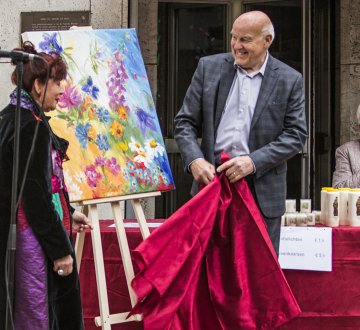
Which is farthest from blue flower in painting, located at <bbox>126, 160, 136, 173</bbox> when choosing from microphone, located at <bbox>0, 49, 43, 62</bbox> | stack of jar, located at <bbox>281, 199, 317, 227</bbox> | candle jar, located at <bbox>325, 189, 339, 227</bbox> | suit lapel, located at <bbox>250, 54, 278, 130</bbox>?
microphone, located at <bbox>0, 49, 43, 62</bbox>

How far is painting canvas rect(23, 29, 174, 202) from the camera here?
11.9 ft

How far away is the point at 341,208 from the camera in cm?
430

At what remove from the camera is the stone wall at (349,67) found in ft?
21.6

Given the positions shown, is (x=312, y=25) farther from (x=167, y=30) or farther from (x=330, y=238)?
(x=330, y=238)

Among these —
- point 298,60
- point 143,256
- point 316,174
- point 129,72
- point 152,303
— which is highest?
point 298,60

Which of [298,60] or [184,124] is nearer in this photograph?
[184,124]

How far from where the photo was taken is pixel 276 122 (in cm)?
343

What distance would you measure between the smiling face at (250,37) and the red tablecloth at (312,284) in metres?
1.31

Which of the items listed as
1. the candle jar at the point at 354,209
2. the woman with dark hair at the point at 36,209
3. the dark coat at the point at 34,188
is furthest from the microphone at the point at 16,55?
the candle jar at the point at 354,209

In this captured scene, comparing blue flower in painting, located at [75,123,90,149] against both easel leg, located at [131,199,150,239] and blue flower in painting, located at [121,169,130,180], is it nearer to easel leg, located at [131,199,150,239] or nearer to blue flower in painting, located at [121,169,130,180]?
blue flower in painting, located at [121,169,130,180]

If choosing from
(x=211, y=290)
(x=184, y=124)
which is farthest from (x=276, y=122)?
(x=211, y=290)

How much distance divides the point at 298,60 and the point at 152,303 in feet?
13.0

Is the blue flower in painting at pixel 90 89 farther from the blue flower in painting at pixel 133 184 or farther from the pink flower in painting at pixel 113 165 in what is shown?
the blue flower in painting at pixel 133 184

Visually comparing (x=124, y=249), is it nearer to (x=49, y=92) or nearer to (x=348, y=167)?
(x=49, y=92)
